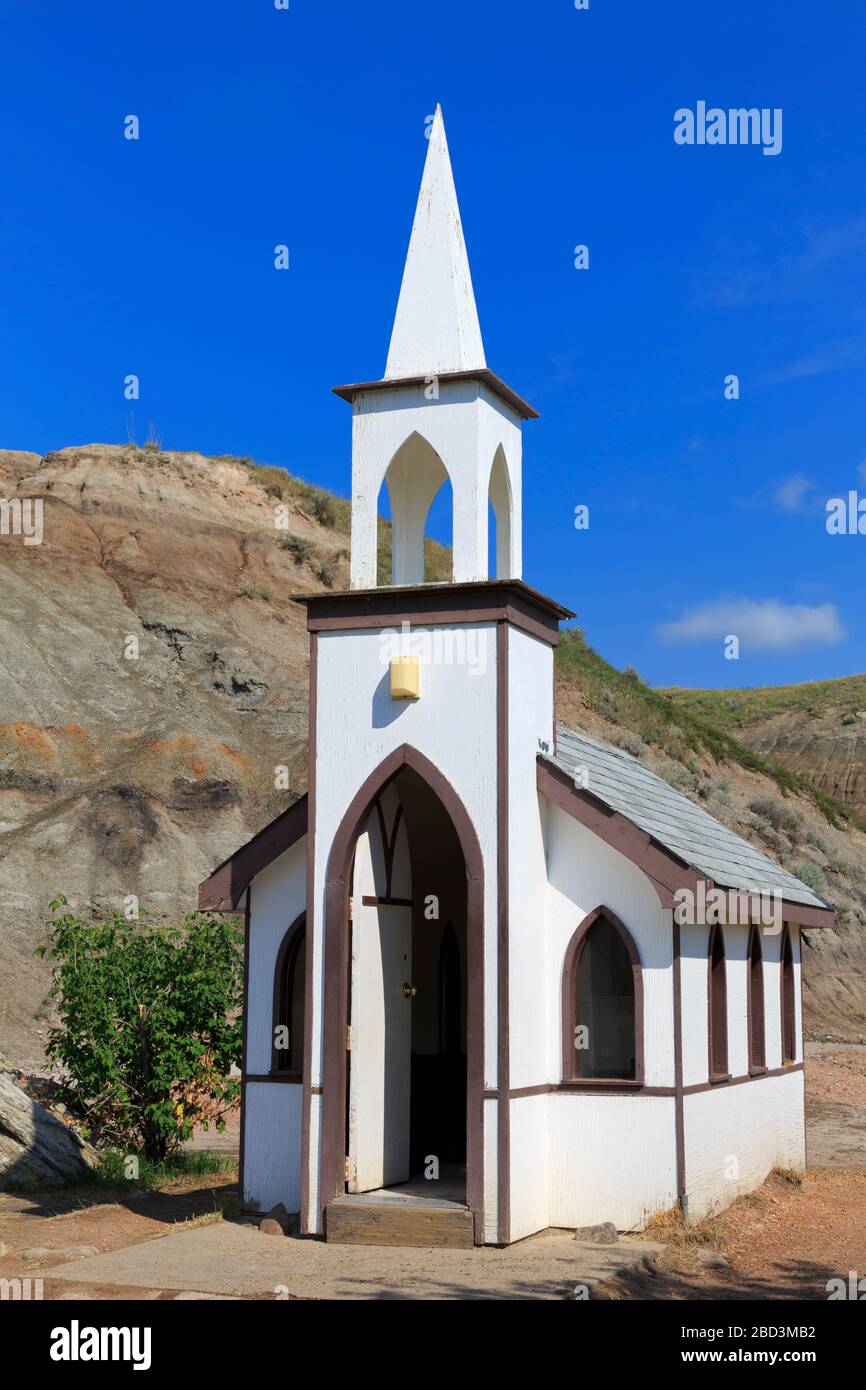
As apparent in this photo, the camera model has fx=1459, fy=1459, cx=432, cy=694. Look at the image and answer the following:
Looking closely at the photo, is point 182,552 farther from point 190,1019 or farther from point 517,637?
point 517,637

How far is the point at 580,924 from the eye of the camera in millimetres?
13352

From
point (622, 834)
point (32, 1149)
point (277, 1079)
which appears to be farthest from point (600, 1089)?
point (32, 1149)

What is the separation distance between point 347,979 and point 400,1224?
6.99ft

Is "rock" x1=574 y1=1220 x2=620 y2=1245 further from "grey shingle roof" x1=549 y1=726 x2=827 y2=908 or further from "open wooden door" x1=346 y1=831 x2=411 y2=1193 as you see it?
"grey shingle roof" x1=549 y1=726 x2=827 y2=908

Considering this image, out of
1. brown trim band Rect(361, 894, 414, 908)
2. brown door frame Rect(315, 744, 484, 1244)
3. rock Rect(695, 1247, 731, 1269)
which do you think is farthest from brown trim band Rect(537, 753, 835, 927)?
rock Rect(695, 1247, 731, 1269)

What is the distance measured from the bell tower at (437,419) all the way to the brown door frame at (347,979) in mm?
1842

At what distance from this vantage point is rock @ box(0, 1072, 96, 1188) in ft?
53.3

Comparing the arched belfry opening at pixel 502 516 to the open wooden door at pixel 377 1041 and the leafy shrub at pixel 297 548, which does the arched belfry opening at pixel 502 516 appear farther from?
the leafy shrub at pixel 297 548

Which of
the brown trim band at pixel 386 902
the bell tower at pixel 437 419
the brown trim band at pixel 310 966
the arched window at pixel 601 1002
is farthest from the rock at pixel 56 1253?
the bell tower at pixel 437 419

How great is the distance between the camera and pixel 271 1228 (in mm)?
12742

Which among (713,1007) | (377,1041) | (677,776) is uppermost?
(677,776)

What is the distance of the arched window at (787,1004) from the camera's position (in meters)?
17.8

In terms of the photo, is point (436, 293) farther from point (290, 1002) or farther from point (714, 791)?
point (714, 791)
